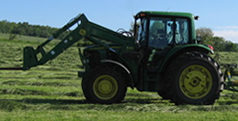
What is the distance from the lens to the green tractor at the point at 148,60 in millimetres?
7996

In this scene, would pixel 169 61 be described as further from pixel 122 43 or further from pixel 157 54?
pixel 122 43

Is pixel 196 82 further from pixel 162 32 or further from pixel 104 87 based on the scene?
pixel 104 87

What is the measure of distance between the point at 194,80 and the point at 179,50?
81 cm

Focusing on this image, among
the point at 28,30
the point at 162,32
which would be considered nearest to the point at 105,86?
the point at 162,32

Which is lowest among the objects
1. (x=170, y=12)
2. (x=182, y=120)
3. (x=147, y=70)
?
Result: (x=182, y=120)

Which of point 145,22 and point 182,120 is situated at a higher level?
point 145,22

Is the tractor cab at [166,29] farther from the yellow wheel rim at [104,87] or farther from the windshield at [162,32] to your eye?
the yellow wheel rim at [104,87]

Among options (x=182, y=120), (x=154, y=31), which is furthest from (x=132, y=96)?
(x=182, y=120)

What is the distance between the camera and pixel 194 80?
8.02 meters

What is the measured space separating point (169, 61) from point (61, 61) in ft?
49.9

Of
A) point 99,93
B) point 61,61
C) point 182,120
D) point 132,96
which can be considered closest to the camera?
point 182,120

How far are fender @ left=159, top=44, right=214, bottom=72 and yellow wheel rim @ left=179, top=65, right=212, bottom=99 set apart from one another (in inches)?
19.6

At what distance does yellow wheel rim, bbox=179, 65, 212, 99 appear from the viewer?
8.02 meters

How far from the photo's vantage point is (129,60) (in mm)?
8547
